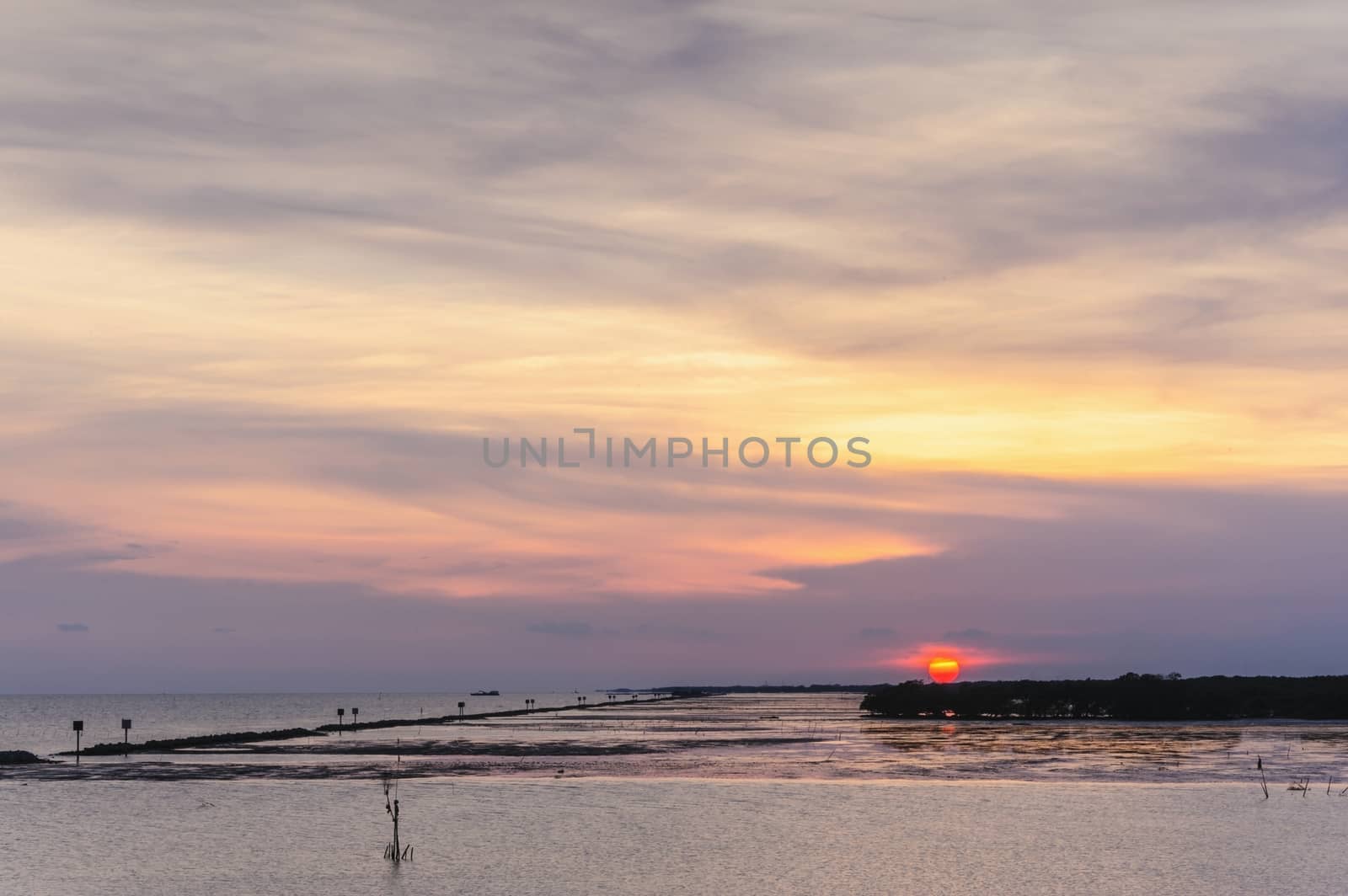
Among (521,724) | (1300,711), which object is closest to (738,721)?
(521,724)

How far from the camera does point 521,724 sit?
149 metres

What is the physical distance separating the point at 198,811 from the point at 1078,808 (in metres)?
36.2

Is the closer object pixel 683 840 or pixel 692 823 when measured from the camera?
pixel 683 840

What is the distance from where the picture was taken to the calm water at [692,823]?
Answer: 41.3 meters

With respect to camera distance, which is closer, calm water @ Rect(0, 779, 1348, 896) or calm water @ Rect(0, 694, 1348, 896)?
calm water @ Rect(0, 779, 1348, 896)

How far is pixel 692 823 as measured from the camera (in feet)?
174

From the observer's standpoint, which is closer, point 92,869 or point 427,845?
point 92,869

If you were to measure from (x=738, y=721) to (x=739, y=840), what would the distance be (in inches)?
4169

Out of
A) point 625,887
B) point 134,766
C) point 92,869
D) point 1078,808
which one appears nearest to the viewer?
point 625,887

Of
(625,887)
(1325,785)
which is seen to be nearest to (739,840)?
A: (625,887)

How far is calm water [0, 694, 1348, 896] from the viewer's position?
136ft

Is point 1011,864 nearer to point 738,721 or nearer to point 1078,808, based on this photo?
point 1078,808

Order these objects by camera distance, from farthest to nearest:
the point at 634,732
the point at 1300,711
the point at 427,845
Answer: the point at 1300,711 → the point at 634,732 → the point at 427,845

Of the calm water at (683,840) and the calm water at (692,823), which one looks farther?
the calm water at (692,823)
